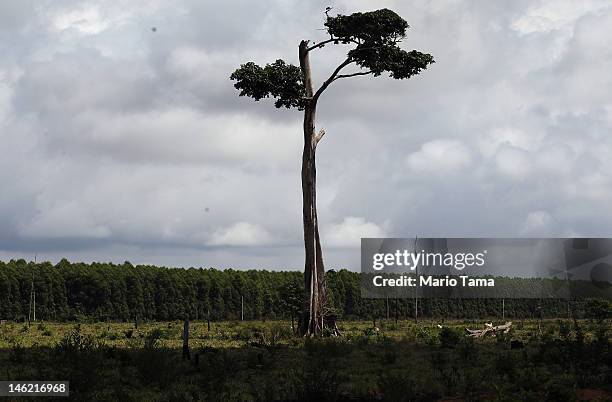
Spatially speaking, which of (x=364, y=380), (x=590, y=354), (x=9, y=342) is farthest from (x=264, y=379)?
(x=9, y=342)

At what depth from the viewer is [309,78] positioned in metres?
37.7

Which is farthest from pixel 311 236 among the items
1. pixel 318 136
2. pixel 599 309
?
pixel 599 309

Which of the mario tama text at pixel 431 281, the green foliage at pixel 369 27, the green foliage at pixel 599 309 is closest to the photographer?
the green foliage at pixel 369 27

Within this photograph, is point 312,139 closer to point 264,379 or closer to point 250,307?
point 264,379

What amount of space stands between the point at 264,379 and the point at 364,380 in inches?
92.5

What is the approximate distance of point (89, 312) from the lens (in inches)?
2874

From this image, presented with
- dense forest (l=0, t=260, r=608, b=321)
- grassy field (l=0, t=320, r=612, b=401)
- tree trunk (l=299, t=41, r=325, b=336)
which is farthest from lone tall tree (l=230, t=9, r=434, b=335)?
dense forest (l=0, t=260, r=608, b=321)

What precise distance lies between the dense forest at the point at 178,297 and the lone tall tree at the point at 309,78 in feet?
101

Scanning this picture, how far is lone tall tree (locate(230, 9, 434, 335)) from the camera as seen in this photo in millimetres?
36500

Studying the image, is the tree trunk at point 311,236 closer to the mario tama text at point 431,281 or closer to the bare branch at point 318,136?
the bare branch at point 318,136

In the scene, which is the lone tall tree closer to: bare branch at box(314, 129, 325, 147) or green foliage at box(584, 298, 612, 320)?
bare branch at box(314, 129, 325, 147)

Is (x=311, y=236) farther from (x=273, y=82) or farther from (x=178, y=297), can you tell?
(x=178, y=297)

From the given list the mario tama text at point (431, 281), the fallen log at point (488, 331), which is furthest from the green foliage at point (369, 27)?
the mario tama text at point (431, 281)

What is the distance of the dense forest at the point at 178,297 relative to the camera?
70.8m
